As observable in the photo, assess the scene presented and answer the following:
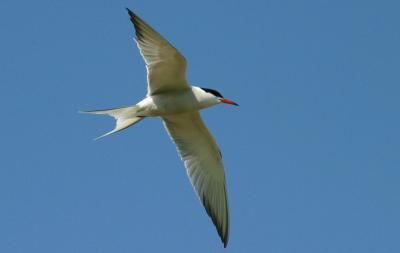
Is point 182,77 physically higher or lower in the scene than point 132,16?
lower

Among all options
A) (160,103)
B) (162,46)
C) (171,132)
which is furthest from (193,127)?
(162,46)

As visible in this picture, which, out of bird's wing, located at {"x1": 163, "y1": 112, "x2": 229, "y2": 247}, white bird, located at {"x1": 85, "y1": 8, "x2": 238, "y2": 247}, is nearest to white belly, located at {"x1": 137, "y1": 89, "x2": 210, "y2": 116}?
white bird, located at {"x1": 85, "y1": 8, "x2": 238, "y2": 247}

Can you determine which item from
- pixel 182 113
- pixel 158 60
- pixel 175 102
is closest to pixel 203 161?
pixel 182 113

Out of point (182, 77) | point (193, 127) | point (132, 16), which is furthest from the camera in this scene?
point (193, 127)

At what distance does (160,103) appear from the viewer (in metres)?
10.6

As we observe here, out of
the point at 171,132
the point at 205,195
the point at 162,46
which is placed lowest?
the point at 205,195

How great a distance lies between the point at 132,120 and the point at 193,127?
4.24 ft

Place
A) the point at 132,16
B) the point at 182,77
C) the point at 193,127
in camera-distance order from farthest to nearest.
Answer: the point at 193,127
the point at 182,77
the point at 132,16

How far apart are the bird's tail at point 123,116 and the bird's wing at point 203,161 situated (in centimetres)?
99

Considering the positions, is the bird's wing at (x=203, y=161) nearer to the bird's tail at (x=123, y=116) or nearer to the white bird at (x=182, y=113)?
the white bird at (x=182, y=113)

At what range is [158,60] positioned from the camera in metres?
10.0

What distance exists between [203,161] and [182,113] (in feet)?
3.98

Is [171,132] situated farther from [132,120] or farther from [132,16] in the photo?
[132,16]

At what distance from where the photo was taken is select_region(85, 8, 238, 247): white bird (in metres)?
9.87
